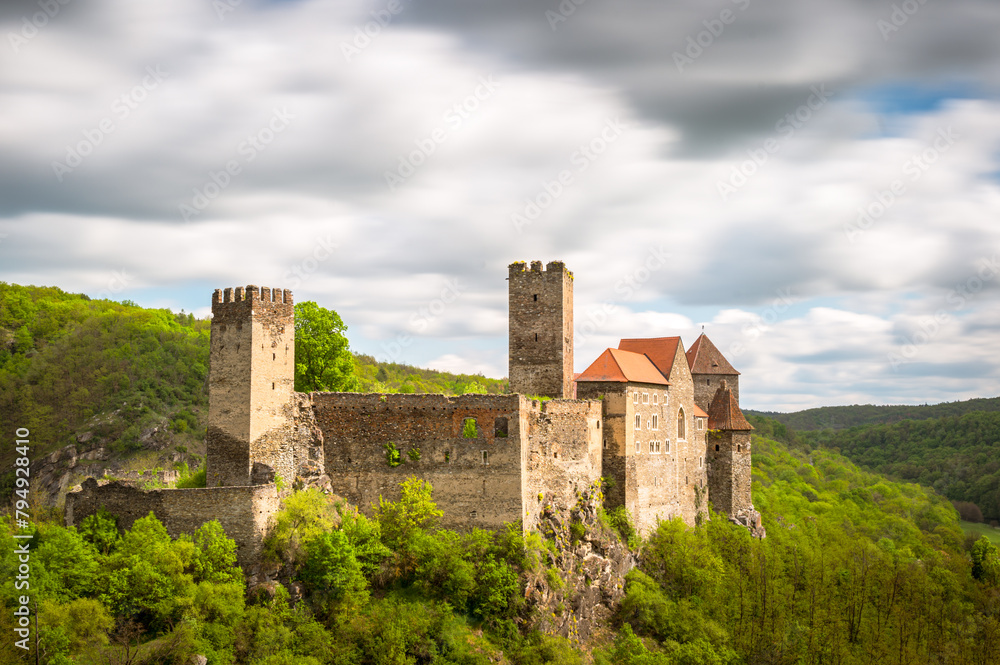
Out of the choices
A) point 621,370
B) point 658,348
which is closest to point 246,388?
point 621,370

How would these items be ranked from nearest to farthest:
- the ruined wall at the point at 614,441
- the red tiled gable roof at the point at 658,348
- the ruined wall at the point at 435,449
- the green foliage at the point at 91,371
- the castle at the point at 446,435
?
the castle at the point at 446,435 → the ruined wall at the point at 435,449 → the ruined wall at the point at 614,441 → the red tiled gable roof at the point at 658,348 → the green foliage at the point at 91,371

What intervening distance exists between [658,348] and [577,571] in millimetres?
19109

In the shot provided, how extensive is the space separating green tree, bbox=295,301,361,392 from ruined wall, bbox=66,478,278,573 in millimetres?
14128

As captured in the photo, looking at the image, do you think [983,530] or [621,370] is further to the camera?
[983,530]

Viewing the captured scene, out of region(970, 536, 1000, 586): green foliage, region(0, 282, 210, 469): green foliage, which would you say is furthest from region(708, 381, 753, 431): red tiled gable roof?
region(0, 282, 210, 469): green foliage

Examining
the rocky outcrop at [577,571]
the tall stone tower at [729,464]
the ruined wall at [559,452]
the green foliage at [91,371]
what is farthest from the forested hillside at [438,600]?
the green foliage at [91,371]

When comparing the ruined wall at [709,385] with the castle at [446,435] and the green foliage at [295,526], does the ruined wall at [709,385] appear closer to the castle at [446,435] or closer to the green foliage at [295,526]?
the castle at [446,435]

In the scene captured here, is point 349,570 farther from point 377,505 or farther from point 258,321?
point 258,321

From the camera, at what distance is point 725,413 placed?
68.6 metres

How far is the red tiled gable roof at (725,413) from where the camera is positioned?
6775 centimetres

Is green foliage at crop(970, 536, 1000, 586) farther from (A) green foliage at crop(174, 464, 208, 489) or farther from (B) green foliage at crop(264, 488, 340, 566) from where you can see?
(A) green foliage at crop(174, 464, 208, 489)

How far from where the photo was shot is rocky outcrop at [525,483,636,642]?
4634 cm

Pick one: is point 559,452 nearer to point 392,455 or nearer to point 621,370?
point 621,370

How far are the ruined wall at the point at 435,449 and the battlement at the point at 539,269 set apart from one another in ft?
35.7
